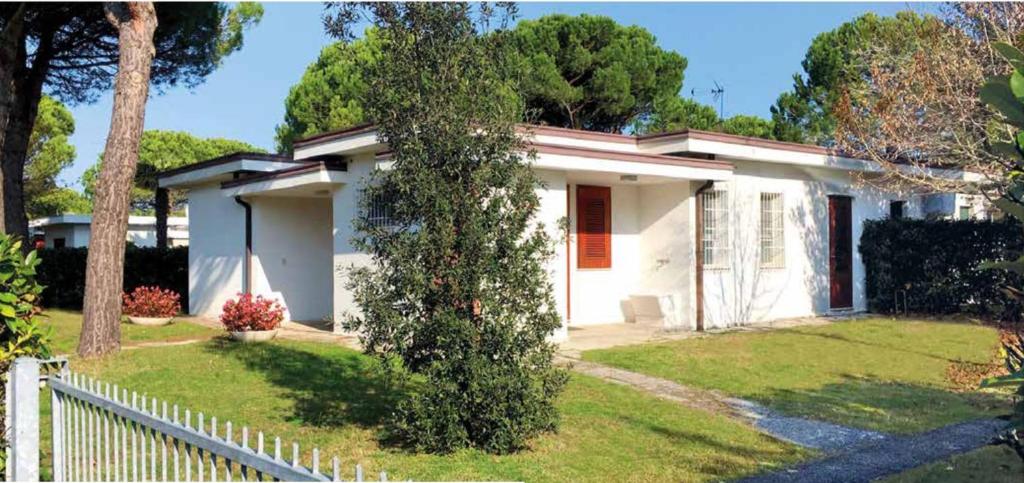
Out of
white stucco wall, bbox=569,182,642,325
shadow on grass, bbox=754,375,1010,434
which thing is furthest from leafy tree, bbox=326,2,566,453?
white stucco wall, bbox=569,182,642,325

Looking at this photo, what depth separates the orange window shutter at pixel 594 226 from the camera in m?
15.3

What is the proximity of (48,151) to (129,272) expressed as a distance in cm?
1593

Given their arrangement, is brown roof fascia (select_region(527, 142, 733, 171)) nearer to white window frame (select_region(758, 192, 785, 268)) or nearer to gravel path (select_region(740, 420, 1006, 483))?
white window frame (select_region(758, 192, 785, 268))

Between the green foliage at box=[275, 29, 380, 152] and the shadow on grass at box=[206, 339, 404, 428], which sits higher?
the green foliage at box=[275, 29, 380, 152]

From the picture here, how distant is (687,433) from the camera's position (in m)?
7.55

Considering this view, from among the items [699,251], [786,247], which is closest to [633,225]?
[699,251]

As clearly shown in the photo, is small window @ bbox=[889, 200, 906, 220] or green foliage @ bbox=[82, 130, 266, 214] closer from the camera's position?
Result: small window @ bbox=[889, 200, 906, 220]

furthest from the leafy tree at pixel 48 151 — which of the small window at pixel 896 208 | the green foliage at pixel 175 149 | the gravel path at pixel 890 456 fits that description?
the gravel path at pixel 890 456

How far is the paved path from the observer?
6445mm

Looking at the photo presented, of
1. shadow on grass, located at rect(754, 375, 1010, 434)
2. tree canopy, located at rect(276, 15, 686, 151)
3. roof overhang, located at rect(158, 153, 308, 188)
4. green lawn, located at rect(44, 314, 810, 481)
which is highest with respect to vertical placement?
tree canopy, located at rect(276, 15, 686, 151)

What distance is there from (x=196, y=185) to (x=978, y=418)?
1666cm

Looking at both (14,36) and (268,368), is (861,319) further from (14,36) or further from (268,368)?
(14,36)

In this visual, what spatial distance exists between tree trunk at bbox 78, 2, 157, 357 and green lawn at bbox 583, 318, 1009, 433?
7.04 m

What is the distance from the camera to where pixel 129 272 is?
21672 millimetres
